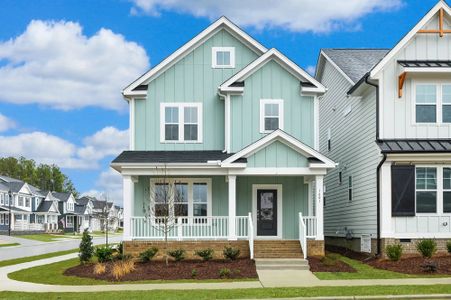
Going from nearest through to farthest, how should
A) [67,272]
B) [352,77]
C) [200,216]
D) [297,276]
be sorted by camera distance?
[297,276], [67,272], [200,216], [352,77]

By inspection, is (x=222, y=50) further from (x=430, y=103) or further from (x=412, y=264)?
(x=412, y=264)

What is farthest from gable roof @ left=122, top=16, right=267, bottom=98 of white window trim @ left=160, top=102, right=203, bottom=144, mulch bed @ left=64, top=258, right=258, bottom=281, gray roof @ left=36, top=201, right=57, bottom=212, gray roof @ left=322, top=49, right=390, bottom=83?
gray roof @ left=36, top=201, right=57, bottom=212

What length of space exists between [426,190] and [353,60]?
930 cm

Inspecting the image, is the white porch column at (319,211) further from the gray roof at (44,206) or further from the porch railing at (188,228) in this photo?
the gray roof at (44,206)

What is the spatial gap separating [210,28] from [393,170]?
9.45m

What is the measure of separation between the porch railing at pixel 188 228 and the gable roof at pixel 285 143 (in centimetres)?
245

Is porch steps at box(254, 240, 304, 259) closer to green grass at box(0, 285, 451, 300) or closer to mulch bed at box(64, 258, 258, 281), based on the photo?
mulch bed at box(64, 258, 258, 281)

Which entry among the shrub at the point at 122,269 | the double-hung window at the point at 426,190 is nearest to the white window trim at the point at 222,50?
the double-hung window at the point at 426,190

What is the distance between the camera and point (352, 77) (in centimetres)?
2781

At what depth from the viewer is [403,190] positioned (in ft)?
76.5

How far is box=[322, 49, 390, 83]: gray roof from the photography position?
28.6 m

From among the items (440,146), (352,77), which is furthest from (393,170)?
(352,77)

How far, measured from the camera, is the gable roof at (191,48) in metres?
26.2

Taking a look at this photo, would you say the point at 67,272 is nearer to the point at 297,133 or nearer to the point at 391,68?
the point at 297,133
